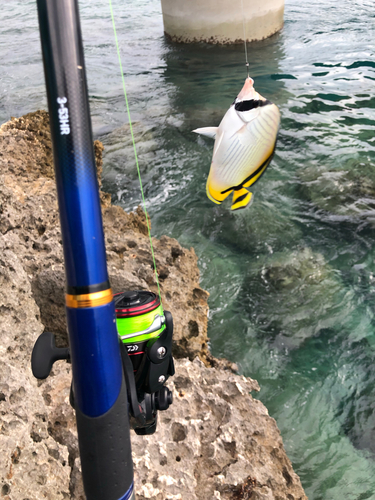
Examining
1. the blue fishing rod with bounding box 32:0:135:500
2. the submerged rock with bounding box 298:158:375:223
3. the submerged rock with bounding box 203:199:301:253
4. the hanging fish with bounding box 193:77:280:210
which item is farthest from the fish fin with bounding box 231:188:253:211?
the submerged rock with bounding box 298:158:375:223

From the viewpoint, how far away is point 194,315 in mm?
3303

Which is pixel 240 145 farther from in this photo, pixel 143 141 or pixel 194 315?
pixel 143 141

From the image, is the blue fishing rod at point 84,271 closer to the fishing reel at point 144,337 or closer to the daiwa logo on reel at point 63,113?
the daiwa logo on reel at point 63,113

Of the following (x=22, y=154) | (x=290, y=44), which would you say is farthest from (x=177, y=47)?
(x=22, y=154)

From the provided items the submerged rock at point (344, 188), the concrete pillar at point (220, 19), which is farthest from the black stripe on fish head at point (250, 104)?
the concrete pillar at point (220, 19)

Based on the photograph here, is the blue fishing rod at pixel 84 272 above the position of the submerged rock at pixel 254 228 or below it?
above

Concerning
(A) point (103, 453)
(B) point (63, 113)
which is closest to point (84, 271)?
(B) point (63, 113)

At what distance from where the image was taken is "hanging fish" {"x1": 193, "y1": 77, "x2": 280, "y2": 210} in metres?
2.02

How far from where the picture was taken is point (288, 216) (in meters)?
6.41

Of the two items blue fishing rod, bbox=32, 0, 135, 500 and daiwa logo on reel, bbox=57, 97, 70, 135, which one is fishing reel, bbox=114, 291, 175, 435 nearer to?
blue fishing rod, bbox=32, 0, 135, 500

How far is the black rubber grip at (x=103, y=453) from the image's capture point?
1.22 metres

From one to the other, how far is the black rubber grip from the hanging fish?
3.73ft

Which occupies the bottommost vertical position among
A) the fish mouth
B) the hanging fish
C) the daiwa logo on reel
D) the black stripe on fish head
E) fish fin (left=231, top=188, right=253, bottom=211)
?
fish fin (left=231, top=188, right=253, bottom=211)

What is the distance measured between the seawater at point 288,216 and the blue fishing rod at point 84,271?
2.46 meters
